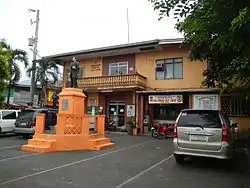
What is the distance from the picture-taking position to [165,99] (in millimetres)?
17109

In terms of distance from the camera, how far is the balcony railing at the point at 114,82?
58.6 ft

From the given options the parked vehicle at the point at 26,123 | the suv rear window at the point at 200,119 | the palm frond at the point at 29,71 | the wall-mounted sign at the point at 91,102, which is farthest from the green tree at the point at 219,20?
the palm frond at the point at 29,71

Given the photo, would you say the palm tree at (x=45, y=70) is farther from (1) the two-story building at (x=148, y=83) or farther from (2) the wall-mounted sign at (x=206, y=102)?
(2) the wall-mounted sign at (x=206, y=102)

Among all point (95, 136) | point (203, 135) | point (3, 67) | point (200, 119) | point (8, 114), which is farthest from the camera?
point (8, 114)

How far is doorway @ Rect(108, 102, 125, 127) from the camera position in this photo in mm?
19922

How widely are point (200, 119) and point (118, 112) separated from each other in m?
13.0

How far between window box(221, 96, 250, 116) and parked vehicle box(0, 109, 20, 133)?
522 inches

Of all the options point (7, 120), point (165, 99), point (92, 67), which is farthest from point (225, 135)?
point (92, 67)

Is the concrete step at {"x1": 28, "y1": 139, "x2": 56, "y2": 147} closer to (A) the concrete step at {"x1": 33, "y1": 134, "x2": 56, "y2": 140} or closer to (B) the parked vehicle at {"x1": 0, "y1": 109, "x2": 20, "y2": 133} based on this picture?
(A) the concrete step at {"x1": 33, "y1": 134, "x2": 56, "y2": 140}

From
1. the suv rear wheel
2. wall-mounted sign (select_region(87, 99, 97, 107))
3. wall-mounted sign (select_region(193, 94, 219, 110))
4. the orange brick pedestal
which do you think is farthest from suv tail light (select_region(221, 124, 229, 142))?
wall-mounted sign (select_region(87, 99, 97, 107))

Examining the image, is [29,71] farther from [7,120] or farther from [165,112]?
[165,112]

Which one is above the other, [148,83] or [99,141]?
[148,83]

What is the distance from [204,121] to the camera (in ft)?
24.1

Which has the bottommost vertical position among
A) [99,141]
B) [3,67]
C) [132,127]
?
[99,141]
